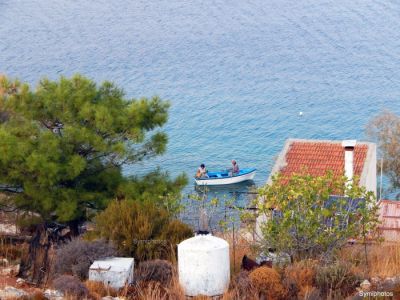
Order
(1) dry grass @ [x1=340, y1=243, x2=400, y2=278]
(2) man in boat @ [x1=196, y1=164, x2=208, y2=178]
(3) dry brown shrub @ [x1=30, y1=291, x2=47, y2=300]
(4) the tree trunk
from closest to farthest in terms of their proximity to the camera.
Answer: (3) dry brown shrub @ [x1=30, y1=291, x2=47, y2=300], (1) dry grass @ [x1=340, y1=243, x2=400, y2=278], (4) the tree trunk, (2) man in boat @ [x1=196, y1=164, x2=208, y2=178]

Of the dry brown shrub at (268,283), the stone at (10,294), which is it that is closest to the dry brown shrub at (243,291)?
the dry brown shrub at (268,283)

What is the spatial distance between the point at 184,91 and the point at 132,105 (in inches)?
1519

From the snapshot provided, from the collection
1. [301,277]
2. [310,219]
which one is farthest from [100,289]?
[310,219]

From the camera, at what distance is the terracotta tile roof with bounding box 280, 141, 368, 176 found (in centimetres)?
2158

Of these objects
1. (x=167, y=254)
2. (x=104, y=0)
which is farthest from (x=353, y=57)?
(x=167, y=254)

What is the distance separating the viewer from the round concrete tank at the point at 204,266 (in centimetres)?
898

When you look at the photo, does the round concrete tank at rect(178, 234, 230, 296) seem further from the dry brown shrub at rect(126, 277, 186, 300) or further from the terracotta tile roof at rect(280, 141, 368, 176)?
the terracotta tile roof at rect(280, 141, 368, 176)

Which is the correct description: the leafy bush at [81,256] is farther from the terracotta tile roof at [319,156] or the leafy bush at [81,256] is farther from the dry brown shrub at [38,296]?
the terracotta tile roof at [319,156]

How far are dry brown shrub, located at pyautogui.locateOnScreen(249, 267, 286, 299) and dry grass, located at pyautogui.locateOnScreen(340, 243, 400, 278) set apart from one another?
1.31 m

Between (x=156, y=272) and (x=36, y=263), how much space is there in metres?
2.57

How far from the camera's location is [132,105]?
17.3 meters

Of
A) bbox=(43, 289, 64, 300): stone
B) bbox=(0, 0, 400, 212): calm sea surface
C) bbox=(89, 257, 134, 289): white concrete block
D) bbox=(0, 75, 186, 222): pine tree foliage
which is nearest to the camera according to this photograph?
bbox=(43, 289, 64, 300): stone

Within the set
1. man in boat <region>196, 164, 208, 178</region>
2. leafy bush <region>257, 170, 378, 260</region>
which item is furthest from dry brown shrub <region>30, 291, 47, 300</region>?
man in boat <region>196, 164, 208, 178</region>

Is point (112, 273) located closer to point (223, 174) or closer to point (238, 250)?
point (238, 250)
